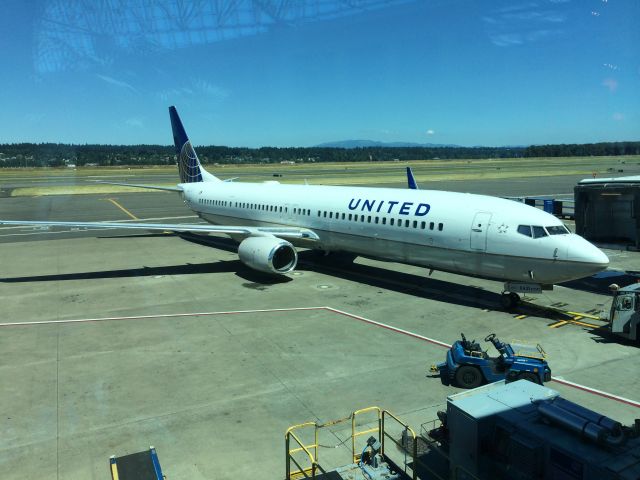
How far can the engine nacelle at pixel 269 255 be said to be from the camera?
22.6m

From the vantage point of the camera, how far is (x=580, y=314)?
17922 millimetres

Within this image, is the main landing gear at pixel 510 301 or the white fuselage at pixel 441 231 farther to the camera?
the main landing gear at pixel 510 301

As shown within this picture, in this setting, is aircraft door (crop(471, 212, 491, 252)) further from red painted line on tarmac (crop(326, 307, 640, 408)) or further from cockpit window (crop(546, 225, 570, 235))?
red painted line on tarmac (crop(326, 307, 640, 408))

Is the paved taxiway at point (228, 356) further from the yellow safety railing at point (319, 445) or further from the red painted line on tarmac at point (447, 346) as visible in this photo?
the yellow safety railing at point (319, 445)

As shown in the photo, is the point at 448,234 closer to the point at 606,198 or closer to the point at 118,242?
the point at 606,198

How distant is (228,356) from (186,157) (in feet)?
85.2

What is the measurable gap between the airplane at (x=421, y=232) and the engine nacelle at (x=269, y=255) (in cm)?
5

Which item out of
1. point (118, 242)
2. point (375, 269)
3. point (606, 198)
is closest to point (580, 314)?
point (606, 198)

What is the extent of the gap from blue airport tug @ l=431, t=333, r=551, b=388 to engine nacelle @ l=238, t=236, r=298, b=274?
37.4 feet

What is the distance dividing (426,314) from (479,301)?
9.13 ft

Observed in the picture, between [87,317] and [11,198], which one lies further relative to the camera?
[11,198]

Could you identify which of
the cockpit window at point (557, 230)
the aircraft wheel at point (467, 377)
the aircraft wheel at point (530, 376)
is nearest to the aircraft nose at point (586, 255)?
the cockpit window at point (557, 230)

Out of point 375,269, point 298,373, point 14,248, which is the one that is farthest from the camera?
point 14,248

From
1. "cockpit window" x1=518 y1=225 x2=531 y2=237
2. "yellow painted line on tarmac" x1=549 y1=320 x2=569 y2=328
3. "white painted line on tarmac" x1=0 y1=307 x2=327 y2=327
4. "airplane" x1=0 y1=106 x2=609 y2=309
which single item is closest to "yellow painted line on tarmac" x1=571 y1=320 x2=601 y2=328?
"yellow painted line on tarmac" x1=549 y1=320 x2=569 y2=328
